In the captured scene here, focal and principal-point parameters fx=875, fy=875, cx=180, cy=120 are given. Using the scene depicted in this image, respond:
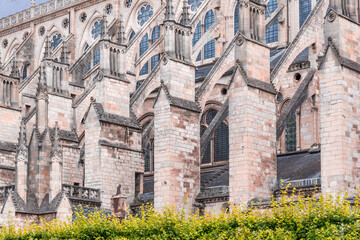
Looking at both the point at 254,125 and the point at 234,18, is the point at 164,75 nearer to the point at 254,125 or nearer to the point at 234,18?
the point at 254,125

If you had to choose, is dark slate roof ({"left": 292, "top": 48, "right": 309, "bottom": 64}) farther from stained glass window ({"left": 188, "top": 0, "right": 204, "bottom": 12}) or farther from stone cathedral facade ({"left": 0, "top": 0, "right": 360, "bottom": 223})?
stained glass window ({"left": 188, "top": 0, "right": 204, "bottom": 12})

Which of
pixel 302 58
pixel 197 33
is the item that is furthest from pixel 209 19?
pixel 302 58

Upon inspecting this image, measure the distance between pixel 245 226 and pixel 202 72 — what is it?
88.3 ft

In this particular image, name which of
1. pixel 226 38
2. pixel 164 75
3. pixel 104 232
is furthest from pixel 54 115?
pixel 104 232

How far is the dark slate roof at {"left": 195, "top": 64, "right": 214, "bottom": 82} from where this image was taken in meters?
51.4

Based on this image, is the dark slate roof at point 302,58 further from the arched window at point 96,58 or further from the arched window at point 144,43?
the arched window at point 96,58

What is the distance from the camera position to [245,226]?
27.6m

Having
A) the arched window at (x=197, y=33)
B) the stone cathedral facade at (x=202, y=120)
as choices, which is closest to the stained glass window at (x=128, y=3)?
the arched window at (x=197, y=33)

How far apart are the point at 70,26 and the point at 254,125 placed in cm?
3230

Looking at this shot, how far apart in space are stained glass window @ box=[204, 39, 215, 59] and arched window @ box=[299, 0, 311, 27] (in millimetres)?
6737

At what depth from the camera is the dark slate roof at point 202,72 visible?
51.4 m

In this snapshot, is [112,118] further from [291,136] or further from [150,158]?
[291,136]

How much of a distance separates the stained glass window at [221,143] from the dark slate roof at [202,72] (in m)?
3.85

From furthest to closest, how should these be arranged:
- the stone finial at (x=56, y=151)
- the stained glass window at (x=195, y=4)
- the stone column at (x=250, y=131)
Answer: the stained glass window at (x=195, y=4), the stone finial at (x=56, y=151), the stone column at (x=250, y=131)
